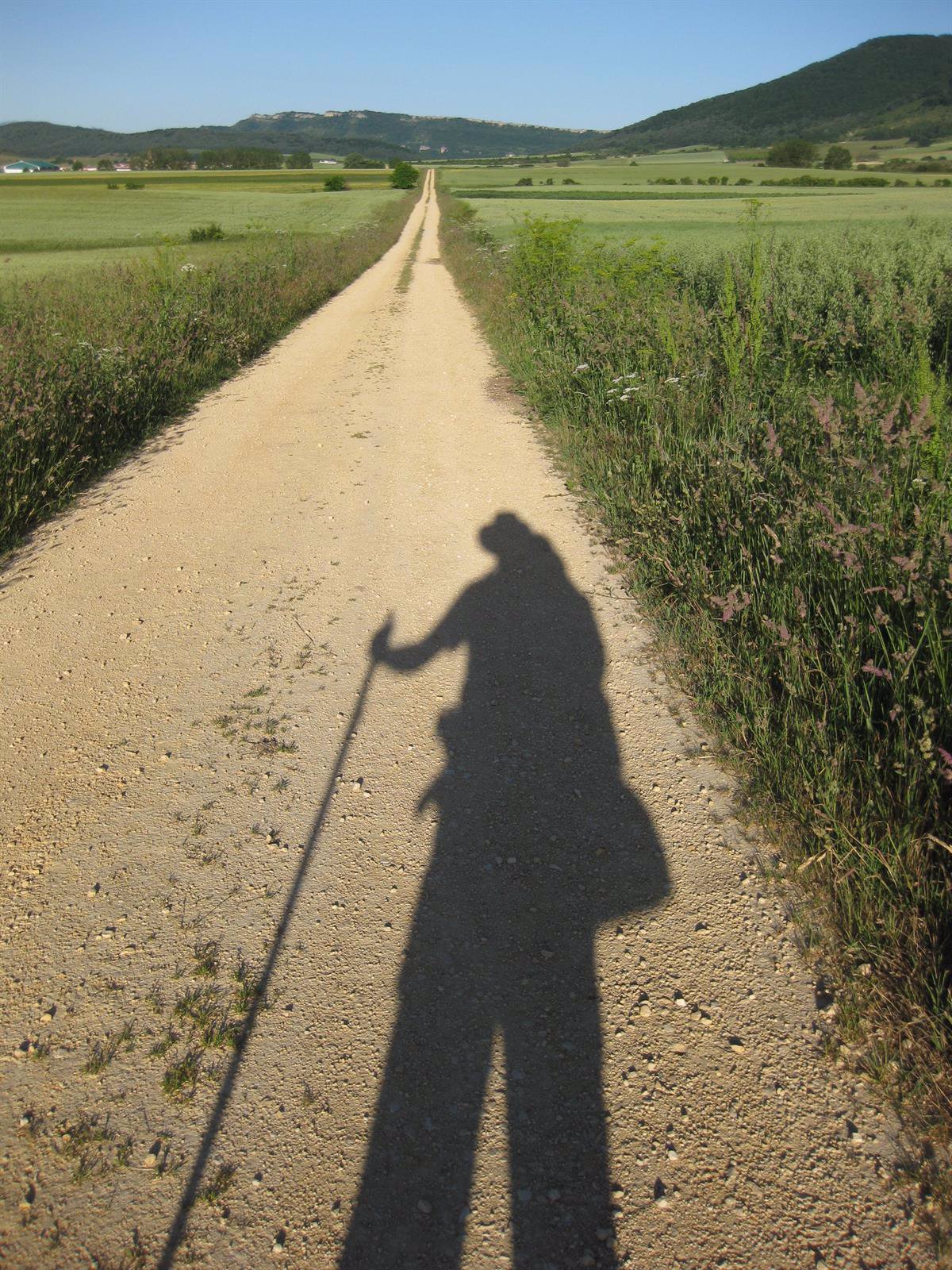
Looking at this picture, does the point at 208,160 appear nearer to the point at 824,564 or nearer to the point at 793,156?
the point at 793,156

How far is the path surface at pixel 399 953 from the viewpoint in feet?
6.31

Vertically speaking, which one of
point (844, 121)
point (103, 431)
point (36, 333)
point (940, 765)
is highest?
point (844, 121)

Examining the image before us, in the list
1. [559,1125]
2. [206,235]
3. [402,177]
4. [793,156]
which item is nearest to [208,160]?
[402,177]

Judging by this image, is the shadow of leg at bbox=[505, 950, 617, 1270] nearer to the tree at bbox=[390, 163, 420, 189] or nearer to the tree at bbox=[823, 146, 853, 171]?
the tree at bbox=[390, 163, 420, 189]

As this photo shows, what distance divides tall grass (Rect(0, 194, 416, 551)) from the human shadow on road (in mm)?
4600

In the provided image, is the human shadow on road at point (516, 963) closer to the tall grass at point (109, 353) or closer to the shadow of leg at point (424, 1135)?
the shadow of leg at point (424, 1135)

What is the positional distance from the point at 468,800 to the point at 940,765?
1.78 metres

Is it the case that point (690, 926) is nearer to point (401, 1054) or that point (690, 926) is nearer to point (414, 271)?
point (401, 1054)

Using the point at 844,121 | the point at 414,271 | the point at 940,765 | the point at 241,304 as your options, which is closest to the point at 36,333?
the point at 241,304

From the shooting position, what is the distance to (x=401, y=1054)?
2.30m

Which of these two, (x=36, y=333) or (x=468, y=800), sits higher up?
(x=36, y=333)

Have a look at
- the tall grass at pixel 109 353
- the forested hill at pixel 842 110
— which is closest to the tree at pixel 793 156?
the forested hill at pixel 842 110

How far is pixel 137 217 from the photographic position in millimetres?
39844

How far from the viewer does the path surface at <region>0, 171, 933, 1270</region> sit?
6.31ft
